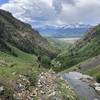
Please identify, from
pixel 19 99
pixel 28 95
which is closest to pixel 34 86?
pixel 28 95

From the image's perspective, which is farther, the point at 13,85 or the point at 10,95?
the point at 13,85

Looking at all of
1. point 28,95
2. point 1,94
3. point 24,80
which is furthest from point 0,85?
point 24,80

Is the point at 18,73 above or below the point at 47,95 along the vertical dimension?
above

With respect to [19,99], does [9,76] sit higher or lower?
higher

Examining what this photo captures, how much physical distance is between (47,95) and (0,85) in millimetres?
7401

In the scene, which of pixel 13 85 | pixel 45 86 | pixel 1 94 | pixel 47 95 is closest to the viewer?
pixel 1 94

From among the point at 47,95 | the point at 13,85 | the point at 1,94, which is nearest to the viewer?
the point at 1,94

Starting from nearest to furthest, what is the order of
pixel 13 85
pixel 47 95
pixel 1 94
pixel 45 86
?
pixel 1 94
pixel 13 85
pixel 47 95
pixel 45 86

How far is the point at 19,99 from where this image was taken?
115ft

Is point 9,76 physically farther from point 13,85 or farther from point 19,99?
point 19,99

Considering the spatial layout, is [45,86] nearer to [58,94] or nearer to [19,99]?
Answer: [58,94]

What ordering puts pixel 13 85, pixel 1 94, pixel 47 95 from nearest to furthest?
pixel 1 94
pixel 13 85
pixel 47 95

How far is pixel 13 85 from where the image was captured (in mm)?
37781

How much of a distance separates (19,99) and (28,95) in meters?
2.69
